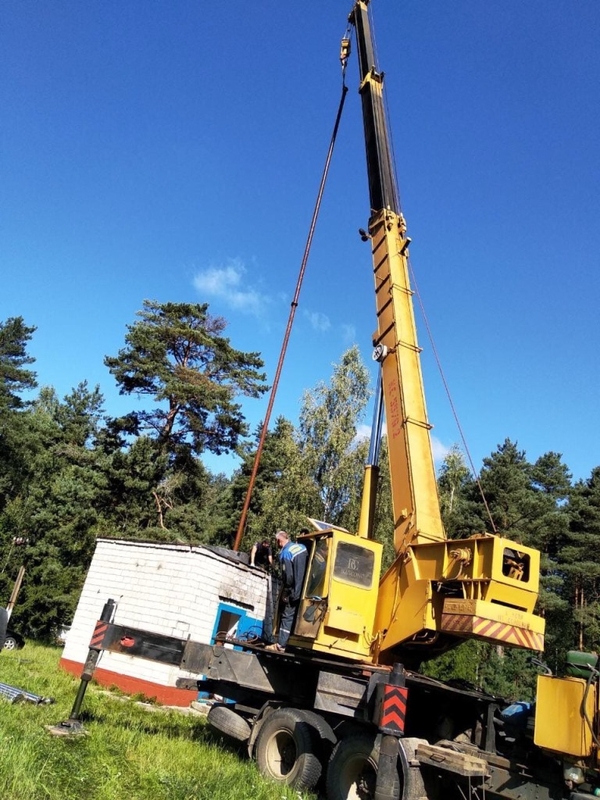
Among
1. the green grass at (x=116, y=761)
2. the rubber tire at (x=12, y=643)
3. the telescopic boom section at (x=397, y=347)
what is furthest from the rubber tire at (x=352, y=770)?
the rubber tire at (x=12, y=643)

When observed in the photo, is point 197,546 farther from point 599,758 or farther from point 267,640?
point 599,758

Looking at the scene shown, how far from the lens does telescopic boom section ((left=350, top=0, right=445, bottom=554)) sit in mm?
7371

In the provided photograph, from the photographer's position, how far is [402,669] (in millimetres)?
5055

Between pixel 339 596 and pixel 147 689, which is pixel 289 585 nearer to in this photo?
pixel 339 596

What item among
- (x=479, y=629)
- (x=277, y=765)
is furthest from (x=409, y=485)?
(x=277, y=765)

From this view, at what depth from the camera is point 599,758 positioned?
476 centimetres

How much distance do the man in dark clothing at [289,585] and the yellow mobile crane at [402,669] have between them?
191 millimetres

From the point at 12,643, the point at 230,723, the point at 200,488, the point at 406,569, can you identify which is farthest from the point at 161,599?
the point at 200,488

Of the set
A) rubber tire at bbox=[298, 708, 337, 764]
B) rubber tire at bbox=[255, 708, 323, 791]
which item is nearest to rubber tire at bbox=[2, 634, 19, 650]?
rubber tire at bbox=[255, 708, 323, 791]

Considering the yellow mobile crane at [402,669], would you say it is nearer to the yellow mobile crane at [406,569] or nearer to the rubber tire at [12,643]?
the yellow mobile crane at [406,569]

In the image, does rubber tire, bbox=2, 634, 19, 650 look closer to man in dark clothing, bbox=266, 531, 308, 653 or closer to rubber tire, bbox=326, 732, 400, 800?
man in dark clothing, bbox=266, 531, 308, 653

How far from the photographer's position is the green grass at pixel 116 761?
446cm

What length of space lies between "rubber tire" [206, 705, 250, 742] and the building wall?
11.0 ft

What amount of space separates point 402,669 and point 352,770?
201cm
